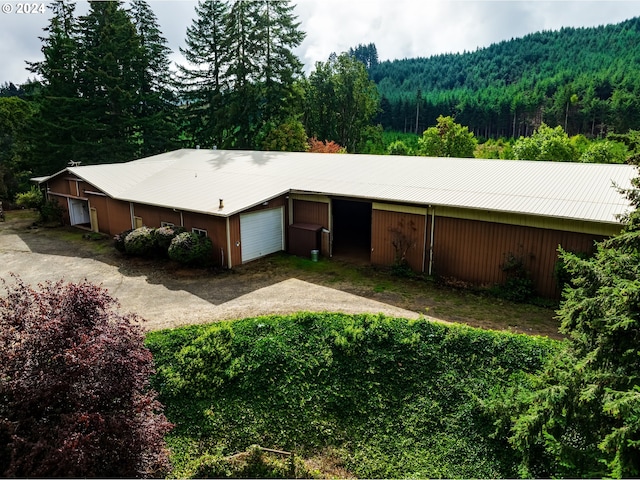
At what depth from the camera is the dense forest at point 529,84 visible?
76.8 meters

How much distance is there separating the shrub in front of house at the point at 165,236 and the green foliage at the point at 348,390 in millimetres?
8323

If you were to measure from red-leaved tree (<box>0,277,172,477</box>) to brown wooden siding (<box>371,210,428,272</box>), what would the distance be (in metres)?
12.0

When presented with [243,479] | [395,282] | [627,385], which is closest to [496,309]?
[395,282]

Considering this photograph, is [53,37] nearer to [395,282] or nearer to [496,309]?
[395,282]

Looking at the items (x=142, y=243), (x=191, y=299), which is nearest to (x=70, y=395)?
(x=191, y=299)

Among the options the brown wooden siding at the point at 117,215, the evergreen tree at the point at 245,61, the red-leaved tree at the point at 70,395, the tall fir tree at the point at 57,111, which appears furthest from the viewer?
the evergreen tree at the point at 245,61

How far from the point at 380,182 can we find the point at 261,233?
233 inches

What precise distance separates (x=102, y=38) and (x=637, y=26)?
6406 inches

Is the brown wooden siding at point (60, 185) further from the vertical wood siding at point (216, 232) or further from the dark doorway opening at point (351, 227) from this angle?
the dark doorway opening at point (351, 227)

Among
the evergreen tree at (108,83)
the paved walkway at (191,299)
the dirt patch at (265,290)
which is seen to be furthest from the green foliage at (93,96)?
the paved walkway at (191,299)

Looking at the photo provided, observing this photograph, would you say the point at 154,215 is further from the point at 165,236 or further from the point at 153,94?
the point at 153,94

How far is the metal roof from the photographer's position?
14.7 metres

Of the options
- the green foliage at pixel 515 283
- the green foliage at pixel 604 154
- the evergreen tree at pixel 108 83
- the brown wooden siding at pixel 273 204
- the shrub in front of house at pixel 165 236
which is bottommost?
the green foliage at pixel 515 283

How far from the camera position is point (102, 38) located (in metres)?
37.0
